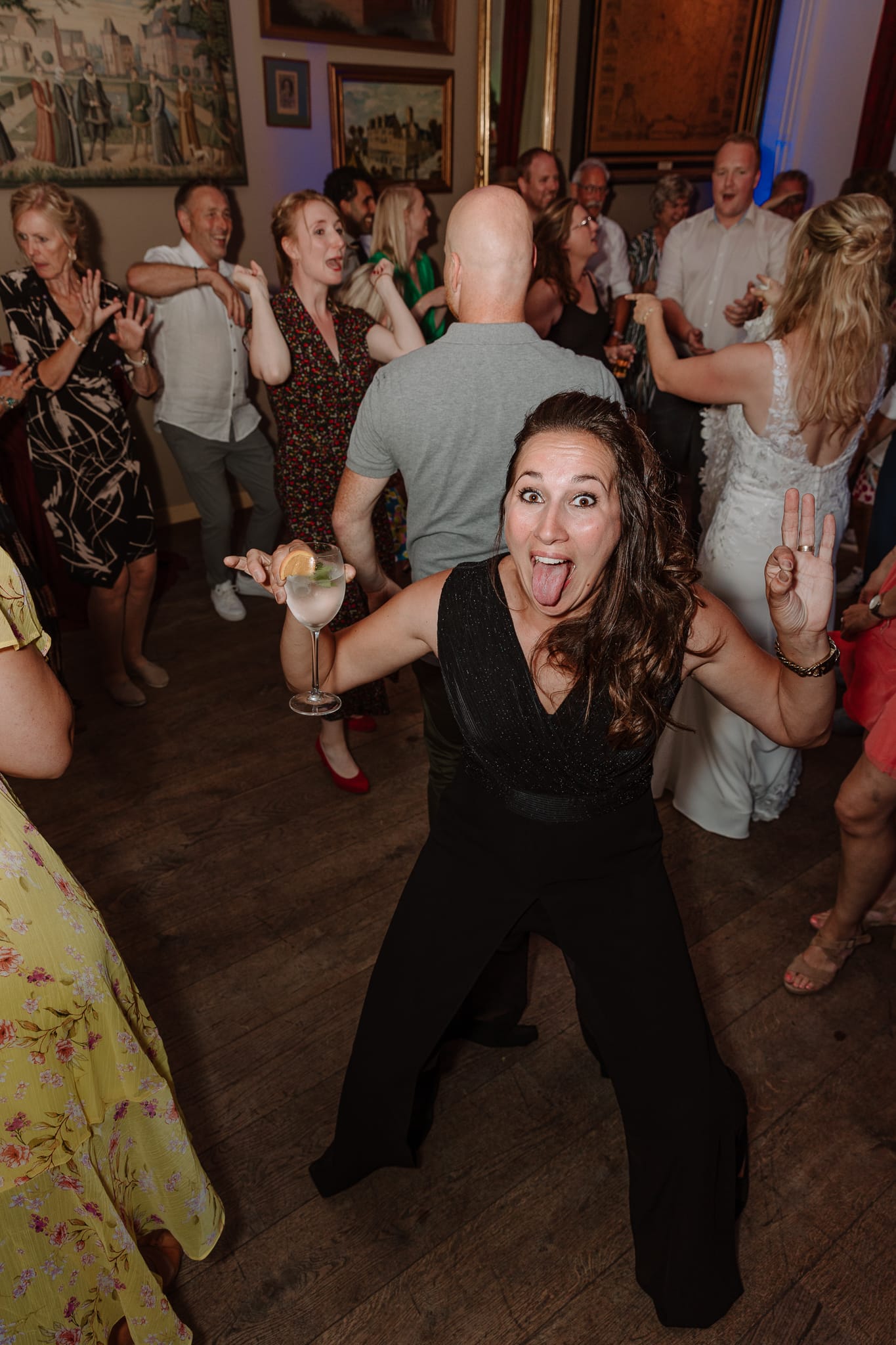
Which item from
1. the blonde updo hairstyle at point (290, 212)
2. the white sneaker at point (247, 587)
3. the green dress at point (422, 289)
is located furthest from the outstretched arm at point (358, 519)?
Answer: the white sneaker at point (247, 587)

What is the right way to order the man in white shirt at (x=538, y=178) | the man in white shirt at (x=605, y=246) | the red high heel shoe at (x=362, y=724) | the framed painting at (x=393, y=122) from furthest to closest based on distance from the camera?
1. the man in white shirt at (x=605, y=246)
2. the framed painting at (x=393, y=122)
3. the man in white shirt at (x=538, y=178)
4. the red high heel shoe at (x=362, y=724)

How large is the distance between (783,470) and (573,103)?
4.71 m

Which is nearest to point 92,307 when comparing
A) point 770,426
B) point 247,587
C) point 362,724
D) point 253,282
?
point 253,282

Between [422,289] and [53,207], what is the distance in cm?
170

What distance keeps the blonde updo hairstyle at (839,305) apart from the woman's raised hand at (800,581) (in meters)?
1.10

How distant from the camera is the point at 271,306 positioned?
108 inches

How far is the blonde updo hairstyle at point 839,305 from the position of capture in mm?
2174

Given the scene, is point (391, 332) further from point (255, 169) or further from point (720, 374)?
point (255, 169)

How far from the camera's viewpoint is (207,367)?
379cm

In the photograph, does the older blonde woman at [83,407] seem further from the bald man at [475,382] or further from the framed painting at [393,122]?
the framed painting at [393,122]

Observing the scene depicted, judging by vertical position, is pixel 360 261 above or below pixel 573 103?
below

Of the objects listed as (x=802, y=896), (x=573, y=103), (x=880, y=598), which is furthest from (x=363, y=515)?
(x=573, y=103)

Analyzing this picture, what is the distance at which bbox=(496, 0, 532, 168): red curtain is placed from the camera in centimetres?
545

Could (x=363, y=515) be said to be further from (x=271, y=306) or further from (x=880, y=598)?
(x=880, y=598)
